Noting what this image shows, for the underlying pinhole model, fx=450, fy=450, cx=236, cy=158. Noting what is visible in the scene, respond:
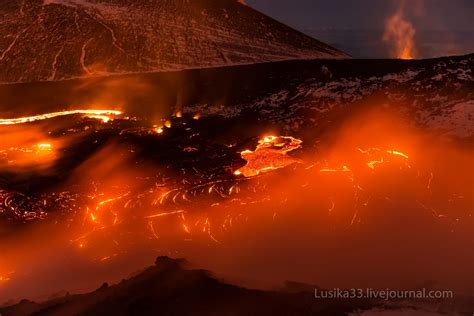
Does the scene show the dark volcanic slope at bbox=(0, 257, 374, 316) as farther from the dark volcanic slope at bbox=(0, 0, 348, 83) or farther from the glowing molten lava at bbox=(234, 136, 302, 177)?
the dark volcanic slope at bbox=(0, 0, 348, 83)

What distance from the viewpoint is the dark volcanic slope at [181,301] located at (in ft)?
16.9

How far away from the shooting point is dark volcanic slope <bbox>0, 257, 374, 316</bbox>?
515cm

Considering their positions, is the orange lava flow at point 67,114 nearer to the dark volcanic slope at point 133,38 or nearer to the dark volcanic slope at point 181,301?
the dark volcanic slope at point 133,38

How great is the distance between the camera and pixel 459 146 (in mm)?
9875

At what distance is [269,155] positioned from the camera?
9.73 meters

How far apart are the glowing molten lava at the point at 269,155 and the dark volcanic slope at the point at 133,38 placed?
22.4ft

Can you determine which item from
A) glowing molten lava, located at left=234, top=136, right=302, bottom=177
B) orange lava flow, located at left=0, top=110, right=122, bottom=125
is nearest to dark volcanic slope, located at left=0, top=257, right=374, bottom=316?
glowing molten lava, located at left=234, top=136, right=302, bottom=177

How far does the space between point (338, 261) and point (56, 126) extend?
26.9ft

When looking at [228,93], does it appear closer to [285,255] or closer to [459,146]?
[459,146]

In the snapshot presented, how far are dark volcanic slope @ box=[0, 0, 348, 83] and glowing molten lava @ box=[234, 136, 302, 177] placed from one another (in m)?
6.82

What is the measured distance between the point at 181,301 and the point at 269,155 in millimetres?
4963

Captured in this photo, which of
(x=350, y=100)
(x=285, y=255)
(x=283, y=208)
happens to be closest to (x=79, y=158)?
(x=283, y=208)

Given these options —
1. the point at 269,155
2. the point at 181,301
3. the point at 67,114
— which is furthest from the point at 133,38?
the point at 181,301

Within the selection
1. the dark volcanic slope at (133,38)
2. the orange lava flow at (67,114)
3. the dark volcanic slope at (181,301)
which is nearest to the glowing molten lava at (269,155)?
the dark volcanic slope at (181,301)
